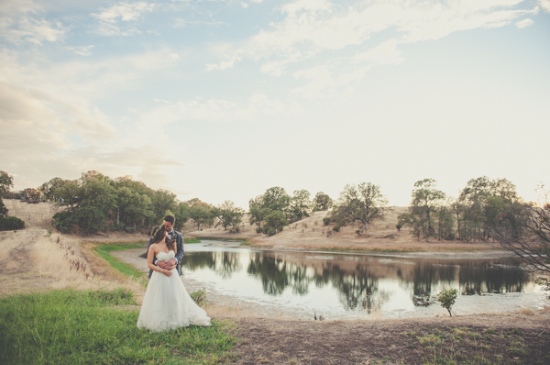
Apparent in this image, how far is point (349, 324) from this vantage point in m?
10.3

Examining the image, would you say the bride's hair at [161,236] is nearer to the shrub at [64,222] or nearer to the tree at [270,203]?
the shrub at [64,222]

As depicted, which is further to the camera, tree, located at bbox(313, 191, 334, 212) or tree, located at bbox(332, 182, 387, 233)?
tree, located at bbox(313, 191, 334, 212)

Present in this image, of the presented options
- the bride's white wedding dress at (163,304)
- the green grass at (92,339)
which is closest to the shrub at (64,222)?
the green grass at (92,339)

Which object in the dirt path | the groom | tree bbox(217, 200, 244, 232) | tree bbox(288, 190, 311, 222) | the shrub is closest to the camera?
the dirt path

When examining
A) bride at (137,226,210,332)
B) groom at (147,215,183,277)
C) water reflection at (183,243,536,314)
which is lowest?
water reflection at (183,243,536,314)

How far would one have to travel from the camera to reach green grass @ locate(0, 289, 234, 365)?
247 inches

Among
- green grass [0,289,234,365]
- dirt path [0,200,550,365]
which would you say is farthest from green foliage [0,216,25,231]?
dirt path [0,200,550,365]

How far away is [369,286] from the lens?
29406mm

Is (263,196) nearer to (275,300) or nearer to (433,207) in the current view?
(433,207)

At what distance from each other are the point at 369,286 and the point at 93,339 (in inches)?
1077

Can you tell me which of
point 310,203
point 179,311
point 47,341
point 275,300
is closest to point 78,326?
point 47,341

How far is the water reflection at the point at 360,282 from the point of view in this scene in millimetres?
23438

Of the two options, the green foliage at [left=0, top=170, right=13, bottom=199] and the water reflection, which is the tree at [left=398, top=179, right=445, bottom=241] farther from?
the green foliage at [left=0, top=170, right=13, bottom=199]

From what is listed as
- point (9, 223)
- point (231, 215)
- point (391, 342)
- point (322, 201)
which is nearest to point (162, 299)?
point (391, 342)
